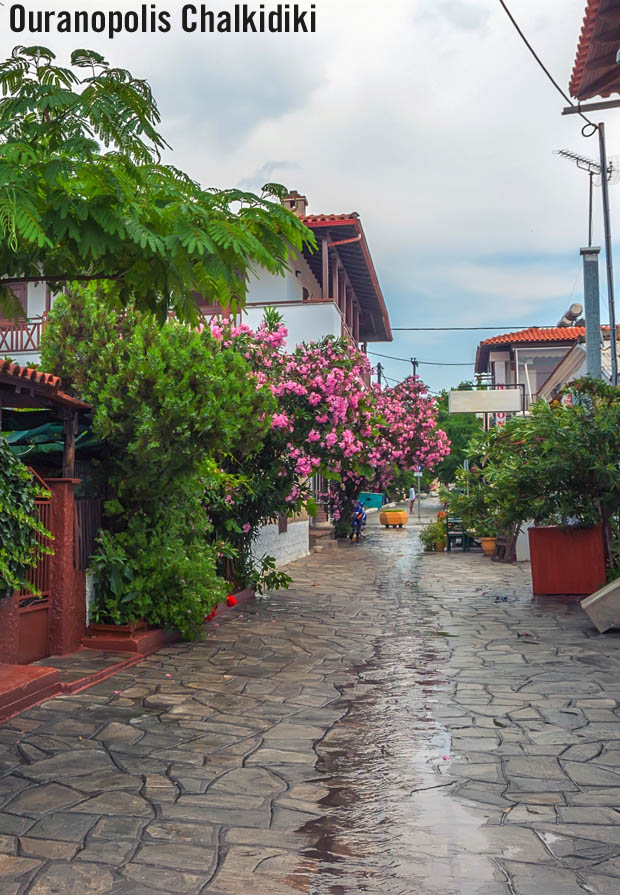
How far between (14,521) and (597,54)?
763 centimetres

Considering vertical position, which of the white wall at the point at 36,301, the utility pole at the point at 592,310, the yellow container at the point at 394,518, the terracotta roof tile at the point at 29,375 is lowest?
the yellow container at the point at 394,518

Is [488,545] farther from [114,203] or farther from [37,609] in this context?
[114,203]

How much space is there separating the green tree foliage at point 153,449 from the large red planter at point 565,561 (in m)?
5.68

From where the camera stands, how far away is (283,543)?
62.6 feet

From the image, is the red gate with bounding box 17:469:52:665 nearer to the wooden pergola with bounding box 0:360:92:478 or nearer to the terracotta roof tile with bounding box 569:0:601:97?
the wooden pergola with bounding box 0:360:92:478

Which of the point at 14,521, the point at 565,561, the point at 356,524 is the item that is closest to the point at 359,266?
the point at 356,524

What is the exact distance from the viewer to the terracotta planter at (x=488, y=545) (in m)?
21.5

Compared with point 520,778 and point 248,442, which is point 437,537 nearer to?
point 248,442

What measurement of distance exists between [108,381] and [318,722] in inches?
171

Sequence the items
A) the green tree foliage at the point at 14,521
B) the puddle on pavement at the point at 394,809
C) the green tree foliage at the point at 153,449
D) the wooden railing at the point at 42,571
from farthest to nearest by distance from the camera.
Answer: the green tree foliage at the point at 153,449
the wooden railing at the point at 42,571
the green tree foliage at the point at 14,521
the puddle on pavement at the point at 394,809

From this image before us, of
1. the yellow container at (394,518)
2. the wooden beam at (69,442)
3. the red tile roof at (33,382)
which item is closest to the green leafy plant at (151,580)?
the wooden beam at (69,442)

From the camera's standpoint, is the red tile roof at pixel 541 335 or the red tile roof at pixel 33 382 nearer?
the red tile roof at pixel 33 382

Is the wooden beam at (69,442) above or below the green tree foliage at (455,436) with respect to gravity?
below

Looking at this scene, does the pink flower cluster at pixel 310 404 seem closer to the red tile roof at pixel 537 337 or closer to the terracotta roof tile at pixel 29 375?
the terracotta roof tile at pixel 29 375
